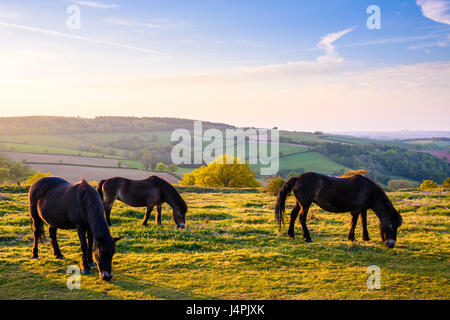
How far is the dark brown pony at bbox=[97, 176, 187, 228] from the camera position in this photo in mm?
13391

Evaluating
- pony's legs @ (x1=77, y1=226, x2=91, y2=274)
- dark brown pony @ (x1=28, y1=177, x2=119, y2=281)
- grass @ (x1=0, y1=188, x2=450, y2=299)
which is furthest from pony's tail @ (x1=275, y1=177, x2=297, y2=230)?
pony's legs @ (x1=77, y1=226, x2=91, y2=274)

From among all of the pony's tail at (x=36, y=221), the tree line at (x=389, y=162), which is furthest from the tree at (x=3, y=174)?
the tree line at (x=389, y=162)

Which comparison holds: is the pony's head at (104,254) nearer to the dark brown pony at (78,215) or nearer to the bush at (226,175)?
the dark brown pony at (78,215)

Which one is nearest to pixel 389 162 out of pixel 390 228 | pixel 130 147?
pixel 130 147

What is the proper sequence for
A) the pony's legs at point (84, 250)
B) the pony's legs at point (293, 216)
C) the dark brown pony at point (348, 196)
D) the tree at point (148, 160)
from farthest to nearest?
the tree at point (148, 160) → the pony's legs at point (293, 216) → the dark brown pony at point (348, 196) → the pony's legs at point (84, 250)

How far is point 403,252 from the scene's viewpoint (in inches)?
392

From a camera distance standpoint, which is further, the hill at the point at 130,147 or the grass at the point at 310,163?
the grass at the point at 310,163

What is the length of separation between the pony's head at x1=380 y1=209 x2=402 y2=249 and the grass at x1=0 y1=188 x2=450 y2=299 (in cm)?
33

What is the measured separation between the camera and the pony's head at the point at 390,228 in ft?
33.3

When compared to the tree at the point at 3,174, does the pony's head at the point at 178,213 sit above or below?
above

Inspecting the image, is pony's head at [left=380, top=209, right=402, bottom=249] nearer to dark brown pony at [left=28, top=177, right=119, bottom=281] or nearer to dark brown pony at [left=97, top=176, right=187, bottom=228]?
dark brown pony at [left=97, top=176, right=187, bottom=228]

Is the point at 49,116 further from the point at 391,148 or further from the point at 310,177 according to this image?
the point at 310,177

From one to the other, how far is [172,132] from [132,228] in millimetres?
125555

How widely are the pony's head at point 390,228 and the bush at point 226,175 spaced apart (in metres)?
37.4
